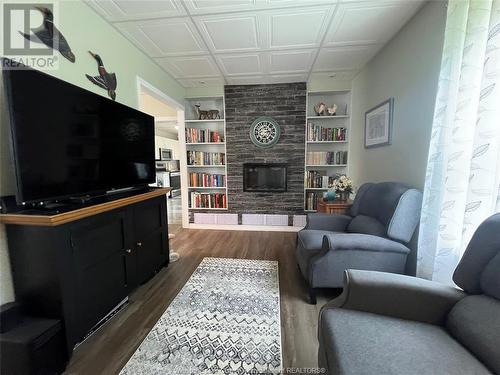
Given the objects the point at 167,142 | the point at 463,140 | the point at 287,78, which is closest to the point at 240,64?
the point at 287,78

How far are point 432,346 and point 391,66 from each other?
8.40 feet

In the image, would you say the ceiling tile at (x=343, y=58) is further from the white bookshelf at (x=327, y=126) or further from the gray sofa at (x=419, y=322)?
the gray sofa at (x=419, y=322)

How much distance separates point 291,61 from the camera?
8.95ft

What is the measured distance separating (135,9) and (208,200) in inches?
107

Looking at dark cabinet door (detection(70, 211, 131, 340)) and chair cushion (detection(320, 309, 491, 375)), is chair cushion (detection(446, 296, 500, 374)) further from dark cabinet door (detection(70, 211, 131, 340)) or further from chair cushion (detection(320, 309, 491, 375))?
dark cabinet door (detection(70, 211, 131, 340))

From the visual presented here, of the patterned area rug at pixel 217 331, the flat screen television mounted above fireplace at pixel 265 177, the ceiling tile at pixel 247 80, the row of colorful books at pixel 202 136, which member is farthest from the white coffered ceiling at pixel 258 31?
the patterned area rug at pixel 217 331

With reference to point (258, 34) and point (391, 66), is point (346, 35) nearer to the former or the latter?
point (391, 66)

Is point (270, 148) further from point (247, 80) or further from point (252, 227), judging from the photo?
point (252, 227)

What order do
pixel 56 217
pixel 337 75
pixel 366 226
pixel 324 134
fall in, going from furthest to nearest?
pixel 324 134
pixel 337 75
pixel 366 226
pixel 56 217

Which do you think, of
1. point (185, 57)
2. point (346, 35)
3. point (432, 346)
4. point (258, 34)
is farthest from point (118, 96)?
point (432, 346)

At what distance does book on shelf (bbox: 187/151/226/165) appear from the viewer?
12.3 ft

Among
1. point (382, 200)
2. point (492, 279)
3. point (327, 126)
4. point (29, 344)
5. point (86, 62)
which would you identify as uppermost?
point (86, 62)

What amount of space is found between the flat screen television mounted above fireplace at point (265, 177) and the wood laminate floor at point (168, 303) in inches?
38.9

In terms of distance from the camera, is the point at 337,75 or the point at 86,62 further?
the point at 337,75
